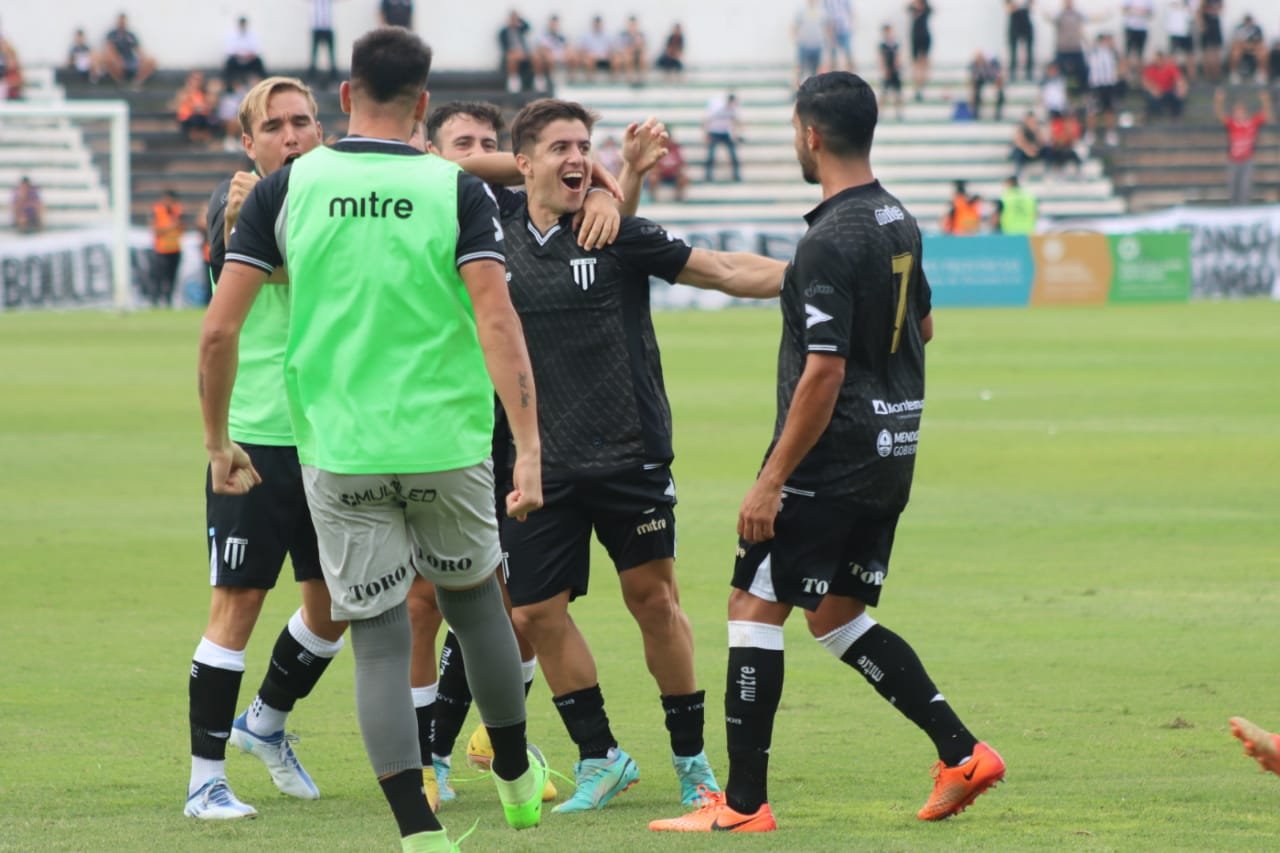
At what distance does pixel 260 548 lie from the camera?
5.90 m

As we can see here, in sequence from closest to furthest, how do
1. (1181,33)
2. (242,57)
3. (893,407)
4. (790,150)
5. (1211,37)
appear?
(893,407) < (242,57) < (790,150) < (1211,37) < (1181,33)

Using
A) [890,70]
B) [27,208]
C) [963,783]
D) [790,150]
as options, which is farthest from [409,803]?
[890,70]

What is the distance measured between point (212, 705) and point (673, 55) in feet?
139

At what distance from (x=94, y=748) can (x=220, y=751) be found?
0.96 metres

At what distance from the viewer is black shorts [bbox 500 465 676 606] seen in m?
5.98

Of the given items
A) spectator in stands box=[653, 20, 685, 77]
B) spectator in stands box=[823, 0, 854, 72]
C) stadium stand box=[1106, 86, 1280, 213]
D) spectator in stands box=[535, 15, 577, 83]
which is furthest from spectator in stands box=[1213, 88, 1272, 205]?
spectator in stands box=[535, 15, 577, 83]

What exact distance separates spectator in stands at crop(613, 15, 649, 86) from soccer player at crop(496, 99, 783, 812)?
1638 inches

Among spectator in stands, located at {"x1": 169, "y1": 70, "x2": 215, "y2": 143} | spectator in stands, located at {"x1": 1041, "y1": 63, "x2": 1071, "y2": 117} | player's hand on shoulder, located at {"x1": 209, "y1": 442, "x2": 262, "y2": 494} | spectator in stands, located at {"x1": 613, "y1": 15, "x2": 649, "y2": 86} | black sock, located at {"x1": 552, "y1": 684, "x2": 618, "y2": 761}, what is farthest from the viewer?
spectator in stands, located at {"x1": 613, "y1": 15, "x2": 649, "y2": 86}

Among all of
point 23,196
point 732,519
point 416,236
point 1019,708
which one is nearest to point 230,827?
point 416,236

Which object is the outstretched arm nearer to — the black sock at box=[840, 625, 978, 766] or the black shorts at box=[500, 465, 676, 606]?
the black shorts at box=[500, 465, 676, 606]

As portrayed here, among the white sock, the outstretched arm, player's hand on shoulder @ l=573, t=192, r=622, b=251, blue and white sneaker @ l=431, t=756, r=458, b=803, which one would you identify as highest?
player's hand on shoulder @ l=573, t=192, r=622, b=251

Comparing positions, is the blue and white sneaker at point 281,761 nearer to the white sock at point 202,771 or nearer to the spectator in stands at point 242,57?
the white sock at point 202,771

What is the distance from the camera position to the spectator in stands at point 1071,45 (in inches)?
1845

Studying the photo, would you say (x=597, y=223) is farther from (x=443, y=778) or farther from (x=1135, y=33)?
(x=1135, y=33)
